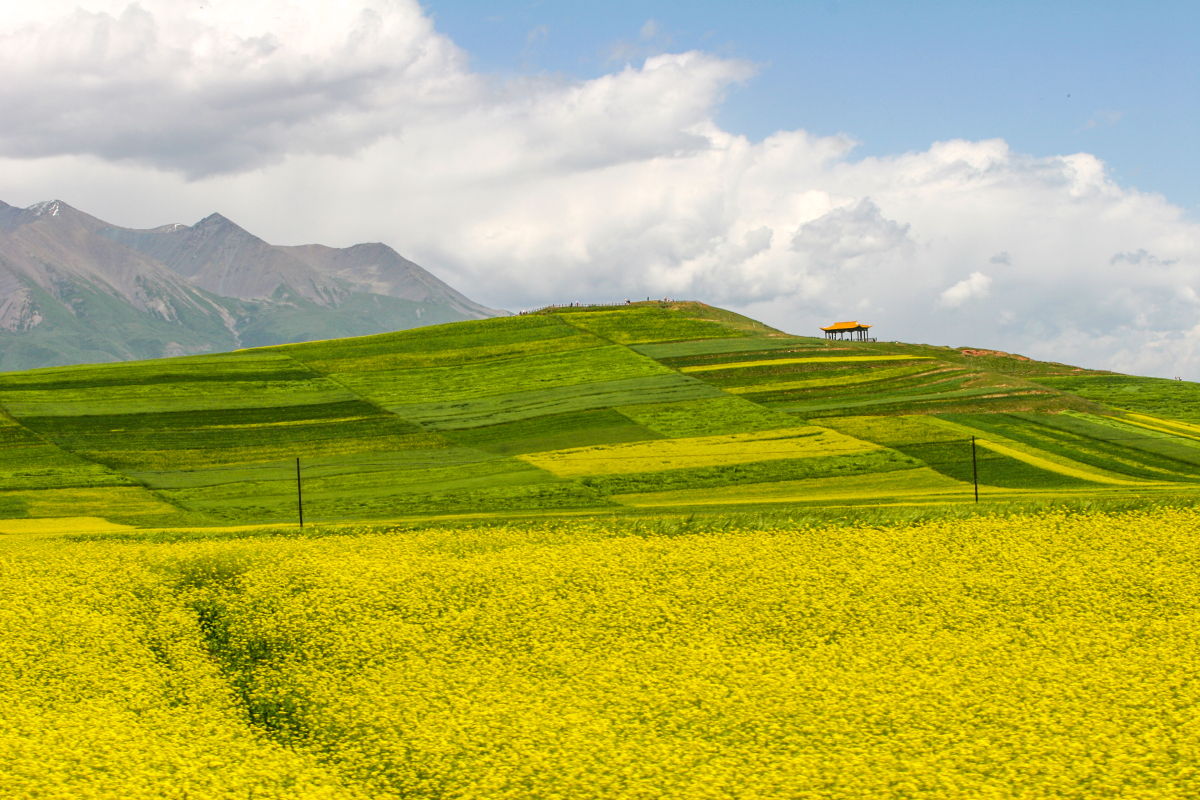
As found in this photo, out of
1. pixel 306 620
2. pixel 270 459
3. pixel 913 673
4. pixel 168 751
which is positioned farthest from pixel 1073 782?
pixel 270 459

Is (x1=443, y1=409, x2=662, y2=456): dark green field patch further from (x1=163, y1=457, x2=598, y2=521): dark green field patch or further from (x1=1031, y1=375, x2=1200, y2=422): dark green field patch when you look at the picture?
(x1=1031, y1=375, x2=1200, y2=422): dark green field patch

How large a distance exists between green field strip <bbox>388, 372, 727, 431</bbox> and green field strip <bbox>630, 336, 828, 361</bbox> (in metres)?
11.0

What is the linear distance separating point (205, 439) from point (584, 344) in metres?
42.6

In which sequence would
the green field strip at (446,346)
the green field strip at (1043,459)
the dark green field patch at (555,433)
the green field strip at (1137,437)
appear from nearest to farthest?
the green field strip at (1043,459), the green field strip at (1137,437), the dark green field patch at (555,433), the green field strip at (446,346)

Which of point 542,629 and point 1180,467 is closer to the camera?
point 542,629

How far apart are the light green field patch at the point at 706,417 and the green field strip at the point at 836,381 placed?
3.79 meters

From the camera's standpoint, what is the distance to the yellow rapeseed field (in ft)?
55.5

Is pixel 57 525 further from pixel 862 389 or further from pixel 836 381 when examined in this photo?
pixel 836 381

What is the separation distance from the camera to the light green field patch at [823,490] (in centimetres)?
4968

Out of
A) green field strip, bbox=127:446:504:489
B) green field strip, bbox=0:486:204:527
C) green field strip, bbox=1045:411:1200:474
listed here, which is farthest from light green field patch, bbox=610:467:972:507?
green field strip, bbox=0:486:204:527

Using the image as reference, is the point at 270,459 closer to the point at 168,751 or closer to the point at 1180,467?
the point at 168,751

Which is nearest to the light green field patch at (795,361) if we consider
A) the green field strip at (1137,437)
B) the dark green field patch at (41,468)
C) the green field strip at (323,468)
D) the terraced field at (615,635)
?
the green field strip at (1137,437)

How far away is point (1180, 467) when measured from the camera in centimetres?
5562

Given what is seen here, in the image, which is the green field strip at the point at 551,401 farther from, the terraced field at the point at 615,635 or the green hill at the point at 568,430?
the terraced field at the point at 615,635
